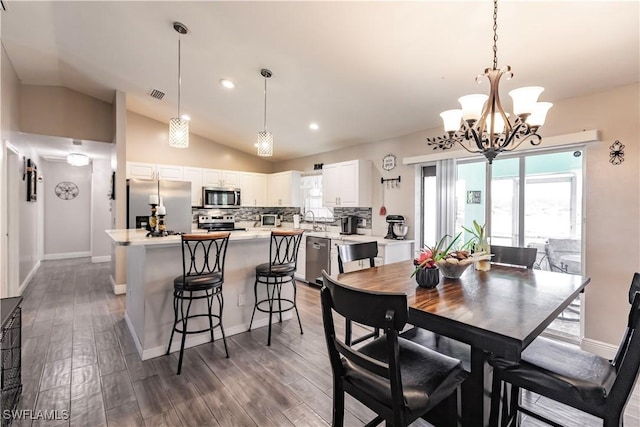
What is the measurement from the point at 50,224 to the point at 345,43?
27.7 ft

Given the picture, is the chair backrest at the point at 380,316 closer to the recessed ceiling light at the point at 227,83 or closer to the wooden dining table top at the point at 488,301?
the wooden dining table top at the point at 488,301

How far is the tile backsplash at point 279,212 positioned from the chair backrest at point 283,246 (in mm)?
2002

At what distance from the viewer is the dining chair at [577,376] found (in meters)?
1.20

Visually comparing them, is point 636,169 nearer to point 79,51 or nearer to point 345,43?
point 345,43

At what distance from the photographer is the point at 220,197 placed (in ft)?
19.3

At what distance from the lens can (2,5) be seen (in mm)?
2787

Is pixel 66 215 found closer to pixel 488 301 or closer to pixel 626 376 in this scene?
pixel 488 301

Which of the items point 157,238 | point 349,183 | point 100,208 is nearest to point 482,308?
point 157,238

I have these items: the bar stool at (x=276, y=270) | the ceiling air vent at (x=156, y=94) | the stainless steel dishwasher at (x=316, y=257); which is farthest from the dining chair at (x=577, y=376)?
the ceiling air vent at (x=156, y=94)

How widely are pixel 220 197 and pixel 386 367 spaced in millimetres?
5310

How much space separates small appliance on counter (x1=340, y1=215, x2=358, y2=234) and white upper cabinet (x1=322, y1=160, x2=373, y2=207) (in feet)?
1.01

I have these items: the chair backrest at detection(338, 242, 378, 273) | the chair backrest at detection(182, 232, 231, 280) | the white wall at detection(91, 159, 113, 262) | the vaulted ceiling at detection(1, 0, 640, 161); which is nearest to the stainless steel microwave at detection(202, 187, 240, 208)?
the vaulted ceiling at detection(1, 0, 640, 161)

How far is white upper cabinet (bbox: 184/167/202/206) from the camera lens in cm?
562

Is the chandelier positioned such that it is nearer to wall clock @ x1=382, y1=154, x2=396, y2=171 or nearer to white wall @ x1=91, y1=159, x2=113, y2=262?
wall clock @ x1=382, y1=154, x2=396, y2=171
